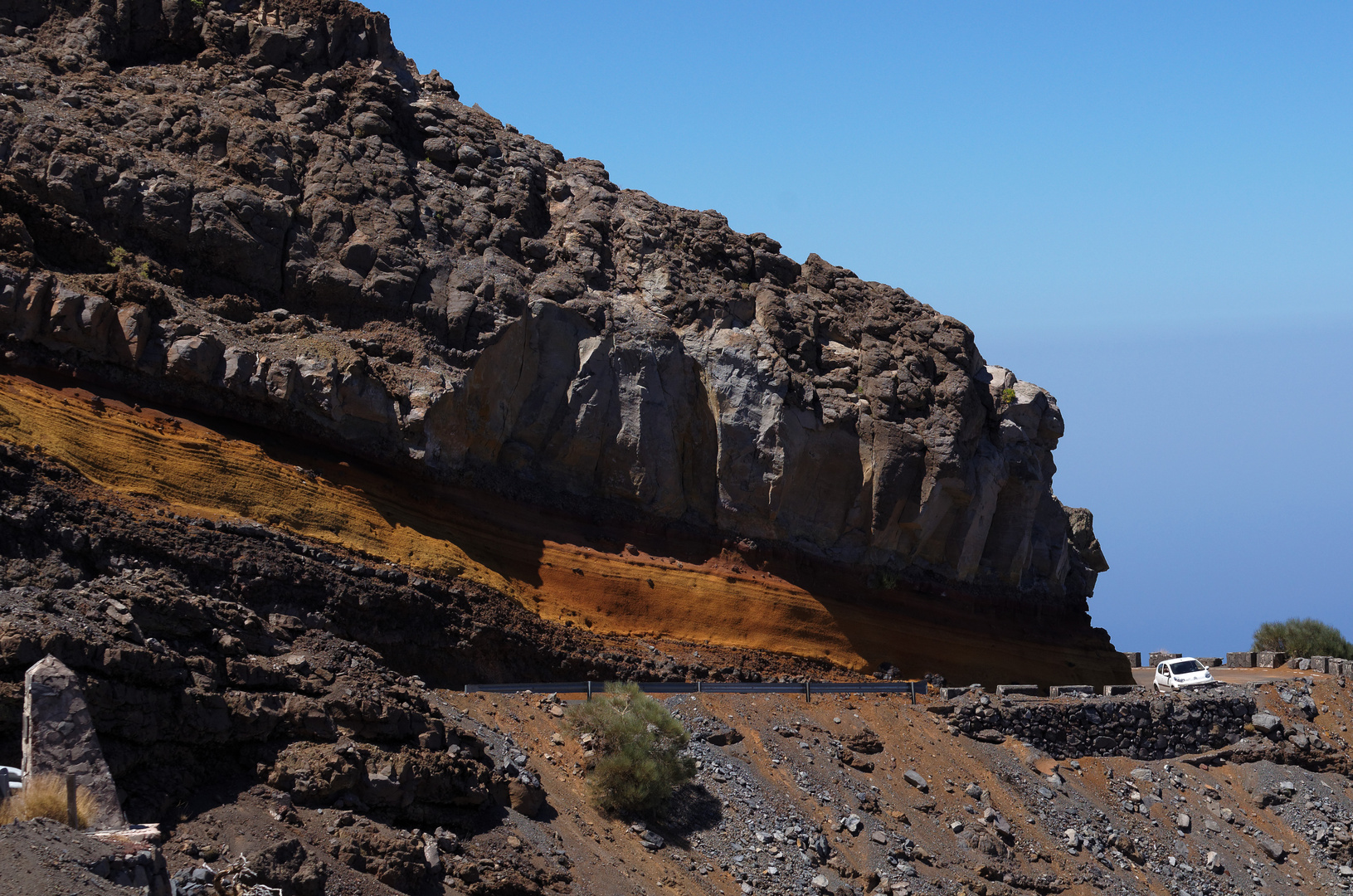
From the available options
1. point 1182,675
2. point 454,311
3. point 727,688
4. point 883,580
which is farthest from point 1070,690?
point 454,311

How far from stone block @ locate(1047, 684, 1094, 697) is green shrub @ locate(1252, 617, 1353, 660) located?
538 inches

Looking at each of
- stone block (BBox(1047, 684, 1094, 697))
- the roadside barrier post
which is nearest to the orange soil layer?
stone block (BBox(1047, 684, 1094, 697))

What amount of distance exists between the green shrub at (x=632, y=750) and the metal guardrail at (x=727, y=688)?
38.1 inches

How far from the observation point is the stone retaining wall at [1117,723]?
83.2 ft

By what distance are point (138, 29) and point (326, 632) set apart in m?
14.2

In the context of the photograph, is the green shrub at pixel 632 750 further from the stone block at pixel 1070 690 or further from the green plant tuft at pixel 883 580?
the stone block at pixel 1070 690

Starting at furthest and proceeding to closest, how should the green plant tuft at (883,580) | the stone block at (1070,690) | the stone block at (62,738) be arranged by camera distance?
the green plant tuft at (883,580), the stone block at (1070,690), the stone block at (62,738)

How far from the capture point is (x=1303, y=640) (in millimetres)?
40312

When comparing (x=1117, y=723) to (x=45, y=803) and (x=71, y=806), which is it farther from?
(x=45, y=803)

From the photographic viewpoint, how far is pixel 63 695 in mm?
10742

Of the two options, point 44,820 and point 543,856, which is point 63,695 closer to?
point 44,820

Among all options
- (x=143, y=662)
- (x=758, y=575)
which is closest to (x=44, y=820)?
(x=143, y=662)

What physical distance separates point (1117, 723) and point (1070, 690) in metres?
1.54

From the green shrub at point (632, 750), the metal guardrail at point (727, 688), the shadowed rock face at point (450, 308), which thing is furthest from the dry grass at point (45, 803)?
the shadowed rock face at point (450, 308)
